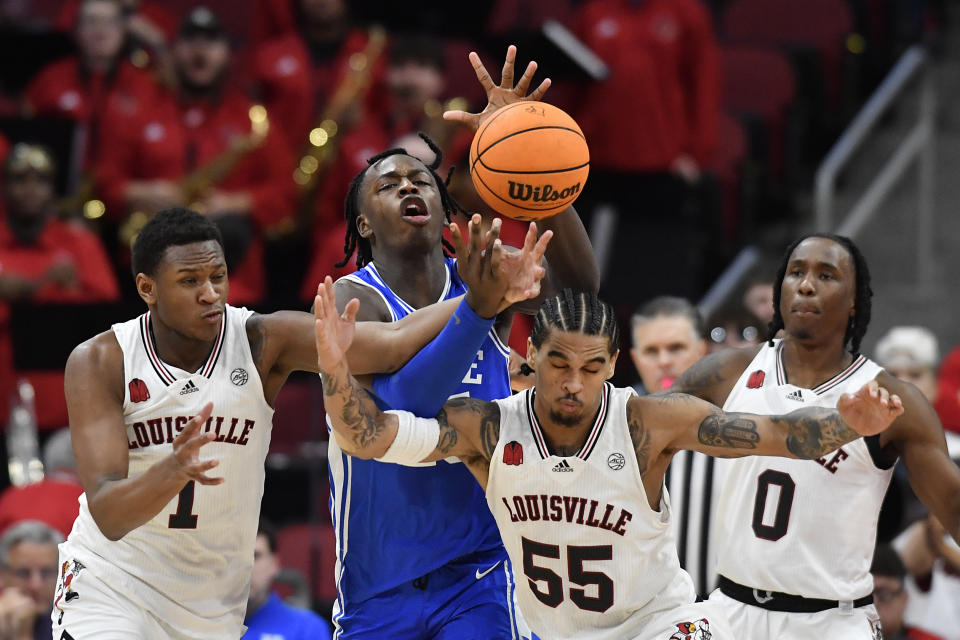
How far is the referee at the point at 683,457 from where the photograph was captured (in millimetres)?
7230

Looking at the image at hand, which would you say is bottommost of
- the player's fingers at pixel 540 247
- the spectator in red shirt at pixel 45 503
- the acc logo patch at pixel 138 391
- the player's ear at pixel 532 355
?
the spectator in red shirt at pixel 45 503

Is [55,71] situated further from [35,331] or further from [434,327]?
[434,327]

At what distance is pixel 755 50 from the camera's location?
488 inches

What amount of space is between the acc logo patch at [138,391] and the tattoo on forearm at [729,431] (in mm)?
1963

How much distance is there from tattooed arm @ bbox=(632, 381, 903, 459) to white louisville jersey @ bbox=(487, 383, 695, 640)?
13cm

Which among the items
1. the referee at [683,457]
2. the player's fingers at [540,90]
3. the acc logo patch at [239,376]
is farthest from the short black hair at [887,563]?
the acc logo patch at [239,376]

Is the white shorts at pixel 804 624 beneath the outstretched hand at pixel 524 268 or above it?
beneath

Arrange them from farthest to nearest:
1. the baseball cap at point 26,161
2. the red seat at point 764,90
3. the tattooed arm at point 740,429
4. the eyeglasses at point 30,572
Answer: the red seat at point 764,90 → the baseball cap at point 26,161 → the eyeglasses at point 30,572 → the tattooed arm at point 740,429

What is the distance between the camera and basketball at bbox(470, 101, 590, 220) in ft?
17.8

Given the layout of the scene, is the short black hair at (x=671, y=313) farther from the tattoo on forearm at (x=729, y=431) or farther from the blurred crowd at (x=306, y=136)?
the tattoo on forearm at (x=729, y=431)

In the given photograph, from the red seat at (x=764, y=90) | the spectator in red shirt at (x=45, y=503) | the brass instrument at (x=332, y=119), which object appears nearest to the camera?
the spectator in red shirt at (x=45, y=503)

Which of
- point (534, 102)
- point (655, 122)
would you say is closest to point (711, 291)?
point (655, 122)

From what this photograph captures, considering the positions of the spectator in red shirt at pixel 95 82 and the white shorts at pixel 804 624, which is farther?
the spectator in red shirt at pixel 95 82

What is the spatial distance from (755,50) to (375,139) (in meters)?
3.61
